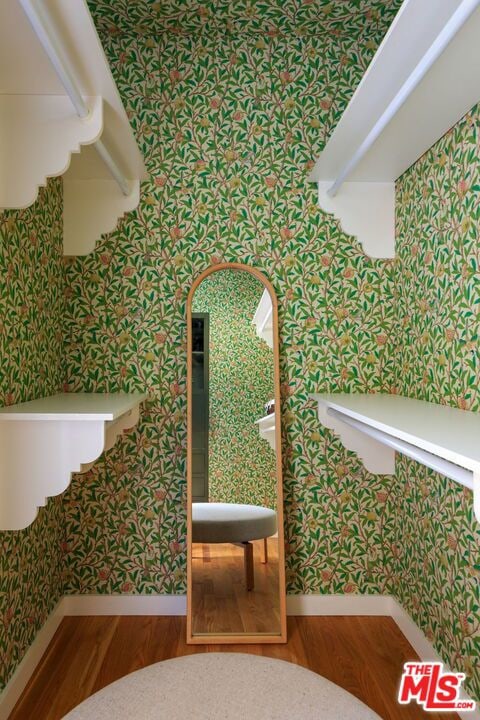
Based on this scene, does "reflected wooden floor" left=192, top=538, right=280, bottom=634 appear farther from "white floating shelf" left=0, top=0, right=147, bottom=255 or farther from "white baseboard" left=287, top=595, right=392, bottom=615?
"white floating shelf" left=0, top=0, right=147, bottom=255

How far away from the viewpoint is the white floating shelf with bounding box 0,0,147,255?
5.01ft

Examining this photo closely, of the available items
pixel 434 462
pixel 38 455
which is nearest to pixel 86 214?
pixel 38 455

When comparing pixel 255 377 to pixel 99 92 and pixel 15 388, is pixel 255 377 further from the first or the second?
pixel 99 92

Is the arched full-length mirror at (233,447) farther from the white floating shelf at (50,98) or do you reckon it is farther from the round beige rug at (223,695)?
the round beige rug at (223,695)

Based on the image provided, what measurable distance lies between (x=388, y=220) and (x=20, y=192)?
1642 mm

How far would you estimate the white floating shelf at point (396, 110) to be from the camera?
1.58m

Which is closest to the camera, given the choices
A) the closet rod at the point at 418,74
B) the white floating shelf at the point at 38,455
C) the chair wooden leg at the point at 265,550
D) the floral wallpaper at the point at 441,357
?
the closet rod at the point at 418,74

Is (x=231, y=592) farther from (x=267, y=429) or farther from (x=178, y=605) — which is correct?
(x=267, y=429)

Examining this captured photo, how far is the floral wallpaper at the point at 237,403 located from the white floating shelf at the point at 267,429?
2 cm

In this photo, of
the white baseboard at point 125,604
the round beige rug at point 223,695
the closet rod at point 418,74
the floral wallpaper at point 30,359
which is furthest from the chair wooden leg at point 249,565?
the closet rod at point 418,74

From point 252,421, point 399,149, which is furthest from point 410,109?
point 252,421

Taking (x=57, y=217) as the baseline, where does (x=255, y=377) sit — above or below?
below

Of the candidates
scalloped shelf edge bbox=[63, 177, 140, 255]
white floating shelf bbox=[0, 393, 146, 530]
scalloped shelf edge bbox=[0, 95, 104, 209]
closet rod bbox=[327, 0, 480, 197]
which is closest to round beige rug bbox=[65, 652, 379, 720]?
white floating shelf bbox=[0, 393, 146, 530]

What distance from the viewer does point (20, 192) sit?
1.90m
